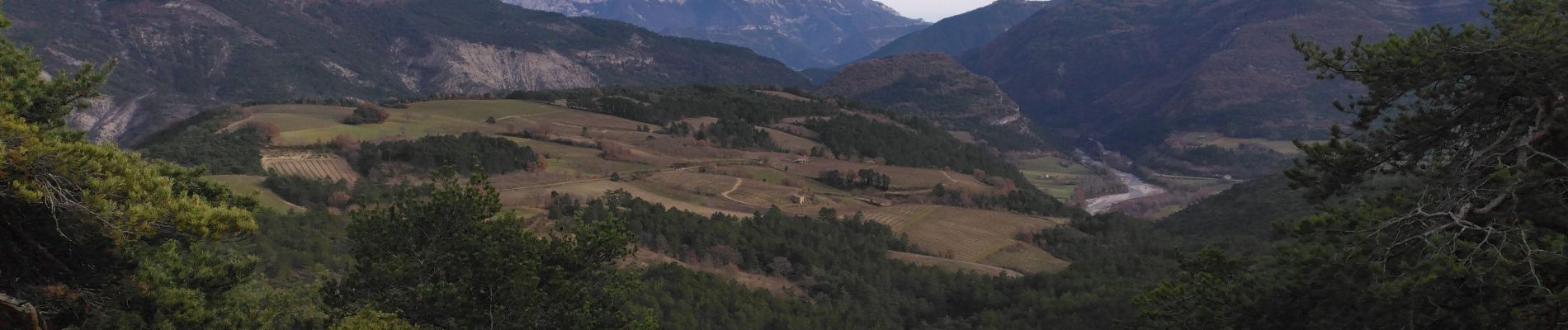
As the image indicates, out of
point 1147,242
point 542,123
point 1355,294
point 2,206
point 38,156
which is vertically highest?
point 38,156

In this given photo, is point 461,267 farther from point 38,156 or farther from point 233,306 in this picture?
point 38,156

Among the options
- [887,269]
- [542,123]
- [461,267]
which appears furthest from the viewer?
[542,123]

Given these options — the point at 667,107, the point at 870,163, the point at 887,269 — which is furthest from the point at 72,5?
the point at 887,269

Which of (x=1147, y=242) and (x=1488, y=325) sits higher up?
(x=1488, y=325)

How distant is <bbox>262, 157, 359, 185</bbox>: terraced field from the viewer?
5659 cm

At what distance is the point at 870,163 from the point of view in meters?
96.9

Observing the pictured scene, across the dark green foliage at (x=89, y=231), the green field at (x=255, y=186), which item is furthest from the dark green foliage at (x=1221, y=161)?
A: the dark green foliage at (x=89, y=231)

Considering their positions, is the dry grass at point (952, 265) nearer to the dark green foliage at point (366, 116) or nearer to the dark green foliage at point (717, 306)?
the dark green foliage at point (717, 306)

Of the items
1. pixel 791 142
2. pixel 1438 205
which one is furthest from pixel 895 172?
pixel 1438 205

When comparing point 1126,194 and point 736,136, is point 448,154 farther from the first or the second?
point 1126,194

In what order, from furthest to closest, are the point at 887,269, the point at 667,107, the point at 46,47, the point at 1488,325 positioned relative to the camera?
1. the point at 46,47
2. the point at 667,107
3. the point at 887,269
4. the point at 1488,325

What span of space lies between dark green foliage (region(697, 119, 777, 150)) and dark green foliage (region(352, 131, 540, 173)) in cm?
3119

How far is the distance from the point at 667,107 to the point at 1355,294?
102403mm

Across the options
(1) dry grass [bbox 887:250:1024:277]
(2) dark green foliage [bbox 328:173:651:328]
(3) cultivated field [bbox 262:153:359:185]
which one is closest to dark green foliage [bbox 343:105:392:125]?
(3) cultivated field [bbox 262:153:359:185]
